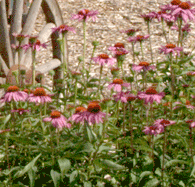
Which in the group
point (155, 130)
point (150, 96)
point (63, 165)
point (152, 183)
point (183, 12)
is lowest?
point (152, 183)

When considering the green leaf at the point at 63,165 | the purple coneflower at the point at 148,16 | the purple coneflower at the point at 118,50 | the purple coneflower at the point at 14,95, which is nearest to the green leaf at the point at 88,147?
the green leaf at the point at 63,165

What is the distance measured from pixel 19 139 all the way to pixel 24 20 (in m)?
1.79

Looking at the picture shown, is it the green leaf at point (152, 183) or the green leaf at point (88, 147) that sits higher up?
the green leaf at point (88, 147)

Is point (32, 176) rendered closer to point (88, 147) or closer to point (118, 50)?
point (88, 147)

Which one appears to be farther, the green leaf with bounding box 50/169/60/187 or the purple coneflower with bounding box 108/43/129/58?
the purple coneflower with bounding box 108/43/129/58

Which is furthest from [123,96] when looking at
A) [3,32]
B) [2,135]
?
[3,32]

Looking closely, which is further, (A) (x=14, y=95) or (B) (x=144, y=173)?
(A) (x=14, y=95)

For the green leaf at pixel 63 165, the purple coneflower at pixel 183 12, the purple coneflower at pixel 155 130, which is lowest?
the green leaf at pixel 63 165

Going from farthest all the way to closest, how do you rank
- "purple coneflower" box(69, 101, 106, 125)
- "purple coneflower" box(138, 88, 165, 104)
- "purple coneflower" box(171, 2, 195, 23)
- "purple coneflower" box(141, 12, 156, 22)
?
"purple coneflower" box(141, 12, 156, 22), "purple coneflower" box(171, 2, 195, 23), "purple coneflower" box(138, 88, 165, 104), "purple coneflower" box(69, 101, 106, 125)

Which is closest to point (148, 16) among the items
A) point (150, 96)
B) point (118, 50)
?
point (118, 50)

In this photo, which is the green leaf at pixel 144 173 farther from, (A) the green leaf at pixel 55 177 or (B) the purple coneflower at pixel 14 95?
(B) the purple coneflower at pixel 14 95

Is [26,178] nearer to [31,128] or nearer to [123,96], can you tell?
[31,128]

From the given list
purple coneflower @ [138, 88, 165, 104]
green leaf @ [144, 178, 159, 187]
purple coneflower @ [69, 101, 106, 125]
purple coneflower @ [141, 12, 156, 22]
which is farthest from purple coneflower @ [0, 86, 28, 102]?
purple coneflower @ [141, 12, 156, 22]

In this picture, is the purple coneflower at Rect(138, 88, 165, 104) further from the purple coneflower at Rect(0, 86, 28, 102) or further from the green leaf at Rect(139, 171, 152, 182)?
the purple coneflower at Rect(0, 86, 28, 102)
